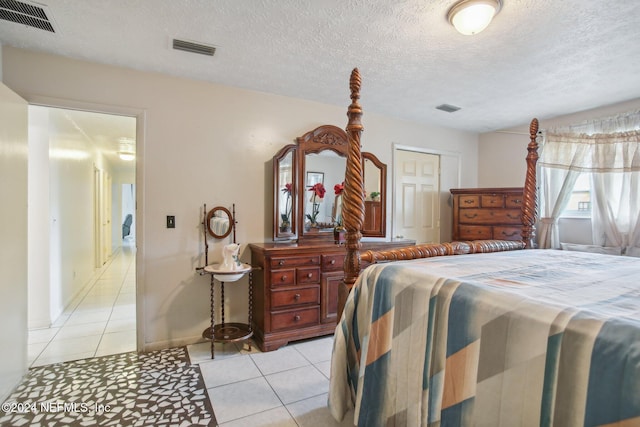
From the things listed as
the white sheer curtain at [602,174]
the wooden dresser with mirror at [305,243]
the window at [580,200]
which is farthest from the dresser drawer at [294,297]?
the window at [580,200]

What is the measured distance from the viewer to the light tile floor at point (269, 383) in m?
1.80

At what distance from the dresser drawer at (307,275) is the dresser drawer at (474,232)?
2.31 m

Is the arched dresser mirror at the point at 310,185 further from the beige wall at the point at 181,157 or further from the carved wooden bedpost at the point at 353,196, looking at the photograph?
the carved wooden bedpost at the point at 353,196

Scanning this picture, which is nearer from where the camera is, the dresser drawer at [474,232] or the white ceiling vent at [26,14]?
the white ceiling vent at [26,14]

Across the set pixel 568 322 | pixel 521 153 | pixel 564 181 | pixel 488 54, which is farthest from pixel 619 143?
pixel 568 322

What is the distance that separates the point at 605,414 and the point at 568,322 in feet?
0.72

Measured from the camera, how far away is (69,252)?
3.89m

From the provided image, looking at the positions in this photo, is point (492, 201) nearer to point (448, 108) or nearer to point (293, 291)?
point (448, 108)

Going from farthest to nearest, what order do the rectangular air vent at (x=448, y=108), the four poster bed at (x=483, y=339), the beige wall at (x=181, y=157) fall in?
the rectangular air vent at (x=448, y=108) < the beige wall at (x=181, y=157) < the four poster bed at (x=483, y=339)

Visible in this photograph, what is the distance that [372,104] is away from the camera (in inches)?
135

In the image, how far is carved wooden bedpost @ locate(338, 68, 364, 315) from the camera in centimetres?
175

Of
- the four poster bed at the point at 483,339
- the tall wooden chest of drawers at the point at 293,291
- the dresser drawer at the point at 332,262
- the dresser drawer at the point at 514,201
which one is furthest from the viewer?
the dresser drawer at the point at 514,201

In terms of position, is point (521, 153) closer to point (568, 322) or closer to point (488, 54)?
point (488, 54)

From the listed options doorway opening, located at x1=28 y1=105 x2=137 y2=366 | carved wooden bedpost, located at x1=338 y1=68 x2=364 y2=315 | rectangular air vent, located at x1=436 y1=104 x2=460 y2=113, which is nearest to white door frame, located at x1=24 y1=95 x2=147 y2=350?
doorway opening, located at x1=28 y1=105 x2=137 y2=366
